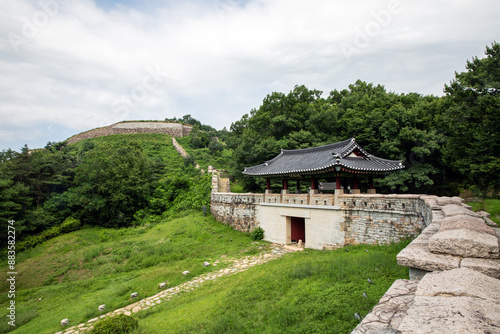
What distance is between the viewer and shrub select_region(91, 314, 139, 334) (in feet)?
21.5

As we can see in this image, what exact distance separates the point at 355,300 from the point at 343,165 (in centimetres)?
741

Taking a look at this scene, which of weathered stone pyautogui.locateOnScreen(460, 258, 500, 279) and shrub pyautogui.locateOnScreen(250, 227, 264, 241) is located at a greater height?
weathered stone pyautogui.locateOnScreen(460, 258, 500, 279)

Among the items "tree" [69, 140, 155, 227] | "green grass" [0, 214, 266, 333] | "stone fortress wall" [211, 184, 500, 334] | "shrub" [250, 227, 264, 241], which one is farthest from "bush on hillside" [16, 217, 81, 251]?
"stone fortress wall" [211, 184, 500, 334]

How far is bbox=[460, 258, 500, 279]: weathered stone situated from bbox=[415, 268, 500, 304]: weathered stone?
1.10ft

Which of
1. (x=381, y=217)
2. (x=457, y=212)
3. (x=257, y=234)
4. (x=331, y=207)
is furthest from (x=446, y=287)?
(x=257, y=234)

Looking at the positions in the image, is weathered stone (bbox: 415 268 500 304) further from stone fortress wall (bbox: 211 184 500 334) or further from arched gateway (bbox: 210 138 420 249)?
arched gateway (bbox: 210 138 420 249)

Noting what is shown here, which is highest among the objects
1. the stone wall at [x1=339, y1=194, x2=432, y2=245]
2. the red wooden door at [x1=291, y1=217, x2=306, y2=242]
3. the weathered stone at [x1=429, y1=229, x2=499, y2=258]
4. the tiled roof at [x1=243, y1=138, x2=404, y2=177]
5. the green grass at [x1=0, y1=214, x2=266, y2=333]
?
the tiled roof at [x1=243, y1=138, x2=404, y2=177]

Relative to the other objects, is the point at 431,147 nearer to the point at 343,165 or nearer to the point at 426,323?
the point at 343,165

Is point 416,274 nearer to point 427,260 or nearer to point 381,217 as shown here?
point 427,260

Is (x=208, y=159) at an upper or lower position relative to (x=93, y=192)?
upper

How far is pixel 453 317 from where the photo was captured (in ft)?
5.93

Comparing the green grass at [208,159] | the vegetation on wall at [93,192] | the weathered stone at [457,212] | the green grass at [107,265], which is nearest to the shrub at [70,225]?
the vegetation on wall at [93,192]

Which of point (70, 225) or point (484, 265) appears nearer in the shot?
point (484, 265)

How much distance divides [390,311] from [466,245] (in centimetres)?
137
